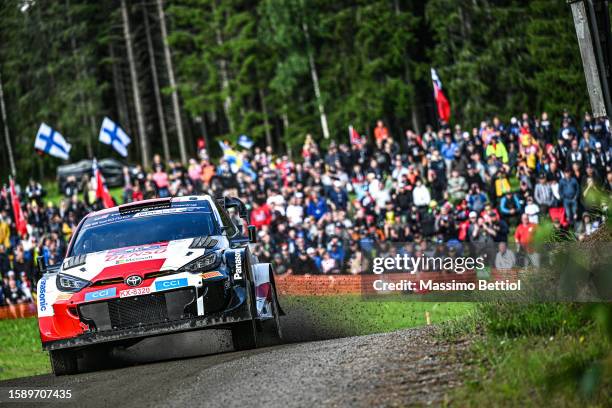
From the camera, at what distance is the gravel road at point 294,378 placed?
7402 millimetres

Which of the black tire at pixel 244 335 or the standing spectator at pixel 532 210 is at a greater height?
the standing spectator at pixel 532 210

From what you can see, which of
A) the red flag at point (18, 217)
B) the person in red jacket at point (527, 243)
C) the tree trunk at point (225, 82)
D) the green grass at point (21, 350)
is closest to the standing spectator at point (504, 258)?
the person in red jacket at point (527, 243)

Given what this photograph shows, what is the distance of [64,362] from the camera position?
11.3m

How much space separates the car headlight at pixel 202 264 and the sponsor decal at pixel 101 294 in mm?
720

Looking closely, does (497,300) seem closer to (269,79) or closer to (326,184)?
(326,184)

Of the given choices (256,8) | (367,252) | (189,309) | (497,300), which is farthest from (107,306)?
(256,8)

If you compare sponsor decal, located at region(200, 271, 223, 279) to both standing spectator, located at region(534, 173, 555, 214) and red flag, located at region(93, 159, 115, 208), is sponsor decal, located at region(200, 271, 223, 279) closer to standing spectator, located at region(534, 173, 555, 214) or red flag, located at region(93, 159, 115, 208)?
standing spectator, located at region(534, 173, 555, 214)

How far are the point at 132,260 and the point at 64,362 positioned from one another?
1.43 m

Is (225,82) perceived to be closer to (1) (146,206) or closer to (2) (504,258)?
(1) (146,206)

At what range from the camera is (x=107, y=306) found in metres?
10.7

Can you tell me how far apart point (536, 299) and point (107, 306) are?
4.41m

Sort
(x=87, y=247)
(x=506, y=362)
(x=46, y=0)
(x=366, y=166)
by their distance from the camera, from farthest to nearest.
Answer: (x=46, y=0)
(x=366, y=166)
(x=87, y=247)
(x=506, y=362)

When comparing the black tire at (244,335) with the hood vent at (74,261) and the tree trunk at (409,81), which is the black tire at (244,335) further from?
the tree trunk at (409,81)

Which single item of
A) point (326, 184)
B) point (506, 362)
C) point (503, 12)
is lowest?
point (506, 362)
